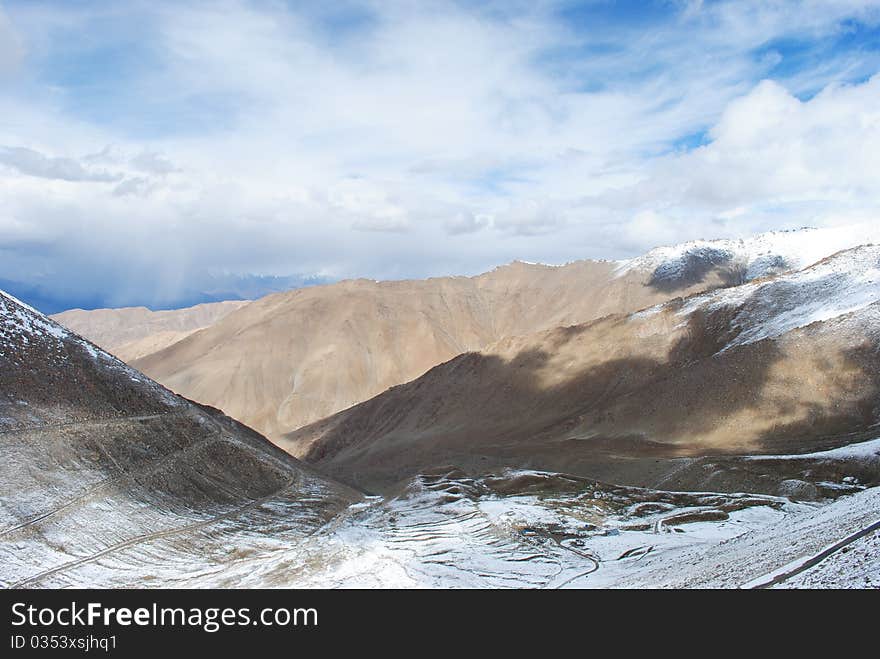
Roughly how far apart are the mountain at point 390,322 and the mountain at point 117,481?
292 ft

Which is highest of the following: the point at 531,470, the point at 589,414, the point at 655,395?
the point at 655,395

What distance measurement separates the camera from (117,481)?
38250 millimetres

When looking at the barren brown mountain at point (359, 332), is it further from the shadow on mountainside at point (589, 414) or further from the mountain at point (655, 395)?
the shadow on mountainside at point (589, 414)

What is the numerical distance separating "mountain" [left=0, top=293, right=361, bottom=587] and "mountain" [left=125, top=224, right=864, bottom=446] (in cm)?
8902

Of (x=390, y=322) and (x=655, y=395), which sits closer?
(x=655, y=395)

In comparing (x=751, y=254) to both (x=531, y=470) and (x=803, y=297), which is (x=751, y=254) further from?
(x=531, y=470)

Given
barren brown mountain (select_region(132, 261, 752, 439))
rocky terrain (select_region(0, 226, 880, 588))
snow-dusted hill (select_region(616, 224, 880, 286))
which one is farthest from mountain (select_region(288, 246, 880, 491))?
snow-dusted hill (select_region(616, 224, 880, 286))

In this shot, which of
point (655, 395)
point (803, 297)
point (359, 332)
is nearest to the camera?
point (655, 395)

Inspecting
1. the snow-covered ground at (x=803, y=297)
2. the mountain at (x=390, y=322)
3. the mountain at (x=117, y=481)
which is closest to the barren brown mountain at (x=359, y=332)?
the mountain at (x=390, y=322)

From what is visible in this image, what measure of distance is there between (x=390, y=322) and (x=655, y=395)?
106492 millimetres

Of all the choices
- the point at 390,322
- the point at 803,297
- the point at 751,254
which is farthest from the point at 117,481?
the point at 751,254

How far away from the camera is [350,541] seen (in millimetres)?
33875

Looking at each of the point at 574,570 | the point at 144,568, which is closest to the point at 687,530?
the point at 574,570

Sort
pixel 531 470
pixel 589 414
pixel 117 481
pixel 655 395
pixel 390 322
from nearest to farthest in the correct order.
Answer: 1. pixel 117 481
2. pixel 531 470
3. pixel 655 395
4. pixel 589 414
5. pixel 390 322
